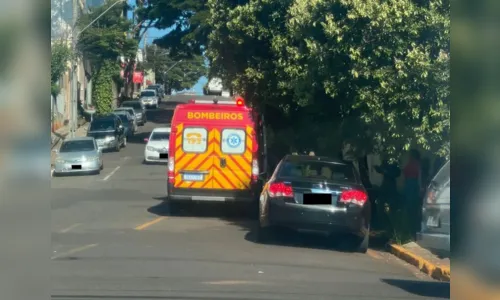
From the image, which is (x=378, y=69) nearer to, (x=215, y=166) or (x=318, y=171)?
(x=318, y=171)

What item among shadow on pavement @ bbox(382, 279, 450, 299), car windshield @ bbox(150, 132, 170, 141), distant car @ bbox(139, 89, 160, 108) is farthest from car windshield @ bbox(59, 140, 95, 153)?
distant car @ bbox(139, 89, 160, 108)

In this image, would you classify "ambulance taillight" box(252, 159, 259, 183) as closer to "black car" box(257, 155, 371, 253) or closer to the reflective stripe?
the reflective stripe

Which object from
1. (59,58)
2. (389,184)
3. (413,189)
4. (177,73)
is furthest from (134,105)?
(177,73)

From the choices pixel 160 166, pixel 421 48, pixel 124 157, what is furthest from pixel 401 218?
pixel 124 157

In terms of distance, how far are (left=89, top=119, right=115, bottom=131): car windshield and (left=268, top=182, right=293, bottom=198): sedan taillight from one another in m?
28.6

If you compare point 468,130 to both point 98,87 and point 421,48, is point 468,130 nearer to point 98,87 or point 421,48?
point 421,48

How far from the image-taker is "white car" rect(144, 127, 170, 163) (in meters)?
34.0

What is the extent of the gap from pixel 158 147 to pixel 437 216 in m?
25.0

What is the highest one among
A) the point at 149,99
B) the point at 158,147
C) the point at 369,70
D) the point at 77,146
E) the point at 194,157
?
the point at 149,99

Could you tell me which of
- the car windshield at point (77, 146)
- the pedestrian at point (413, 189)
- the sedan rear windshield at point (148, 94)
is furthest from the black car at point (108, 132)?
the pedestrian at point (413, 189)

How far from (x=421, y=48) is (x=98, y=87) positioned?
46763 mm

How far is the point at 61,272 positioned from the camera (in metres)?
10.3

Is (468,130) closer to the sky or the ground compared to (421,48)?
closer to the ground

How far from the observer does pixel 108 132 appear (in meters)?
40.5
